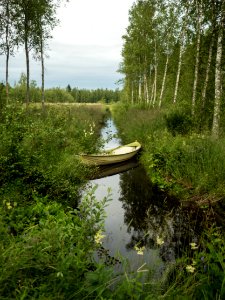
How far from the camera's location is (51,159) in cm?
829

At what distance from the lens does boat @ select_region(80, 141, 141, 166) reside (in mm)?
11874

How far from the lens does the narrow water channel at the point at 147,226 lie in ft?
17.6

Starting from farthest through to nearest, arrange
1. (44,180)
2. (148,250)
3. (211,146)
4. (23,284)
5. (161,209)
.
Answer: (211,146) < (161,209) < (44,180) < (148,250) < (23,284)

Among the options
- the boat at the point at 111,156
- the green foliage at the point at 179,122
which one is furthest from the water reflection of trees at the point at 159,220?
the green foliage at the point at 179,122

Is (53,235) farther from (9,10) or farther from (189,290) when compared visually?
(9,10)

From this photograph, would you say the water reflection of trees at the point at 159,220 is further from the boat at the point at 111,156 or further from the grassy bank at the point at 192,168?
the boat at the point at 111,156

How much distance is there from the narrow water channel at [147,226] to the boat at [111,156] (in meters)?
1.79

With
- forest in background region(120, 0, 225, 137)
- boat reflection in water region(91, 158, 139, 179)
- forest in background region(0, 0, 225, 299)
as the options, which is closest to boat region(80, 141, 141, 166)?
boat reflection in water region(91, 158, 139, 179)

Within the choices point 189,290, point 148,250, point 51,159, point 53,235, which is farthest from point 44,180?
point 189,290

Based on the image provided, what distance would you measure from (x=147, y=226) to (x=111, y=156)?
19.9 ft

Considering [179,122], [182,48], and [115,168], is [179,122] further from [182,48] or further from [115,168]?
[182,48]

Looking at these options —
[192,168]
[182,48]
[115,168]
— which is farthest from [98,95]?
[192,168]

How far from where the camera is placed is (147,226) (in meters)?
6.93

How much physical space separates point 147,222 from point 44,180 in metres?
2.84
